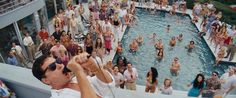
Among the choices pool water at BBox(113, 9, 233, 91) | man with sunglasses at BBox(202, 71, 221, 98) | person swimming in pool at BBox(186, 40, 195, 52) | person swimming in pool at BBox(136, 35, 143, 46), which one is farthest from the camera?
person swimming in pool at BBox(136, 35, 143, 46)

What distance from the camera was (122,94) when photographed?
3.00 metres

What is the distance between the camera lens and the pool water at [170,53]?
41.4 ft

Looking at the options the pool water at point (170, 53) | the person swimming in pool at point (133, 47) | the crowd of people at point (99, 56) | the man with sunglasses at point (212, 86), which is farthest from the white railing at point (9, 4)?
the man with sunglasses at point (212, 86)

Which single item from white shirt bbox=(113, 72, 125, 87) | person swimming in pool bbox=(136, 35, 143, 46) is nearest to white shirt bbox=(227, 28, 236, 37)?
person swimming in pool bbox=(136, 35, 143, 46)

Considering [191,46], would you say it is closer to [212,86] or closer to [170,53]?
[170,53]

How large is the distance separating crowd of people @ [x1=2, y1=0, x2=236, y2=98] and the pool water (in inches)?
15.0

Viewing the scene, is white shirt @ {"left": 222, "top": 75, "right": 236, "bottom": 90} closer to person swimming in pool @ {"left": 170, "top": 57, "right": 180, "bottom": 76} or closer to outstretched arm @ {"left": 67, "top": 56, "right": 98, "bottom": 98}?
person swimming in pool @ {"left": 170, "top": 57, "right": 180, "bottom": 76}

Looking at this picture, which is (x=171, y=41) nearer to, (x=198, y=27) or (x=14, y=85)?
(x=198, y=27)

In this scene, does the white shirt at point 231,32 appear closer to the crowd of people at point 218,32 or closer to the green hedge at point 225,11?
the crowd of people at point 218,32

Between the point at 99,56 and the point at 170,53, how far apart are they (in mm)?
4448

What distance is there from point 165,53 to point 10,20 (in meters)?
7.65

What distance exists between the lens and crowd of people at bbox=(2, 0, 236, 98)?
84.5 inches

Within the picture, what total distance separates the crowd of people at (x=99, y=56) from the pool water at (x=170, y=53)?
1.25 feet

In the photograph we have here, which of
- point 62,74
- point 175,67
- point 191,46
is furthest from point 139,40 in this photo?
point 62,74
